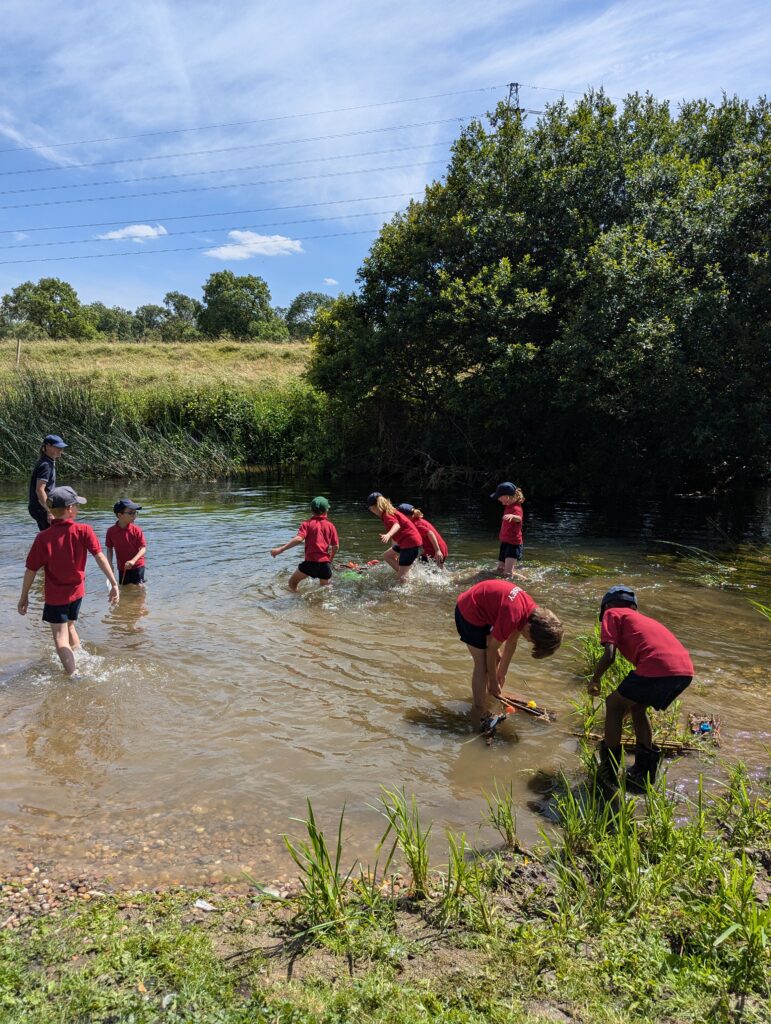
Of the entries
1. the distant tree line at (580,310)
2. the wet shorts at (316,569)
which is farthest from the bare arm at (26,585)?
the distant tree line at (580,310)

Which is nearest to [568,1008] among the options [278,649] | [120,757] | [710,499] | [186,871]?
[186,871]

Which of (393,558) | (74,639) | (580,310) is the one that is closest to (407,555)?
(393,558)

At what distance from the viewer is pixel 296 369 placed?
1775 inches

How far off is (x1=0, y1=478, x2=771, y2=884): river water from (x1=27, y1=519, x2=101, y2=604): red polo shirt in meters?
0.96

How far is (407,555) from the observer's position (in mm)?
11094

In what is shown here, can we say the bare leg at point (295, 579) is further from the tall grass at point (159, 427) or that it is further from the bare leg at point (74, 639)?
the tall grass at point (159, 427)

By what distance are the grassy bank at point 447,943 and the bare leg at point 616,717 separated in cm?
96

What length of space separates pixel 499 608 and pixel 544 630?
1.38ft

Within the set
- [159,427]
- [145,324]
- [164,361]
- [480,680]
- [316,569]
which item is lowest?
[480,680]

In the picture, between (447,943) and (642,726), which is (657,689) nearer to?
(642,726)

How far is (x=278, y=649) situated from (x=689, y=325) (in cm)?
1354

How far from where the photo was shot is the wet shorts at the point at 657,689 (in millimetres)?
4832

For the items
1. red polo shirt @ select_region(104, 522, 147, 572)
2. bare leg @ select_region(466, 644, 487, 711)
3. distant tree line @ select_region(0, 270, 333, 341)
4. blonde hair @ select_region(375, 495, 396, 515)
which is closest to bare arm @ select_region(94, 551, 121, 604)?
red polo shirt @ select_region(104, 522, 147, 572)

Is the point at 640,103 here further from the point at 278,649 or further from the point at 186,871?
the point at 186,871
